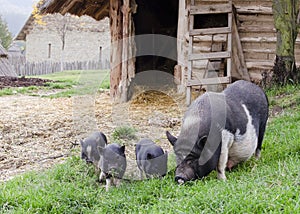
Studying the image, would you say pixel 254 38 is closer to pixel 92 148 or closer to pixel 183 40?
pixel 183 40

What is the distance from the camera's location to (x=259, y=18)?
9047 mm

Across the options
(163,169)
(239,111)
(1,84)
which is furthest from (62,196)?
(1,84)

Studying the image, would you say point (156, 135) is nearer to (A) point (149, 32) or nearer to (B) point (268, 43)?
(B) point (268, 43)

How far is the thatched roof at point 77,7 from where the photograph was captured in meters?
9.33

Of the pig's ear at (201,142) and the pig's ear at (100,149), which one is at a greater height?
the pig's ear at (201,142)

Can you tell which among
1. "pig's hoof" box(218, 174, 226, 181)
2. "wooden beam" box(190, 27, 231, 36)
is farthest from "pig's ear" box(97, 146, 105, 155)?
"wooden beam" box(190, 27, 231, 36)

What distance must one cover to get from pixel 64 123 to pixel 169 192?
14.7 ft

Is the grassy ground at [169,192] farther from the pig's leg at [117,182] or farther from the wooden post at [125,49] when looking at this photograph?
the wooden post at [125,49]

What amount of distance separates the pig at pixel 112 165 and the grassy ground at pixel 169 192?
107 millimetres

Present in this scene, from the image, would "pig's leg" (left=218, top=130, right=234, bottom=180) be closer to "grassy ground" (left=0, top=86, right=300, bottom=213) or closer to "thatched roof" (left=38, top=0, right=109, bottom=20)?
"grassy ground" (left=0, top=86, right=300, bottom=213)

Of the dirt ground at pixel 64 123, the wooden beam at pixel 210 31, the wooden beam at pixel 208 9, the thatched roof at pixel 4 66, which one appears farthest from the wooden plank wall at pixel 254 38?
the thatched roof at pixel 4 66

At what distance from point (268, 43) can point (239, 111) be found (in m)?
5.38

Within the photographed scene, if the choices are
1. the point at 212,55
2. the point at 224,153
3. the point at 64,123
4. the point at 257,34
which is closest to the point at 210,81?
the point at 212,55

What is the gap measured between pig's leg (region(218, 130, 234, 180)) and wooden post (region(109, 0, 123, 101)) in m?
6.23
